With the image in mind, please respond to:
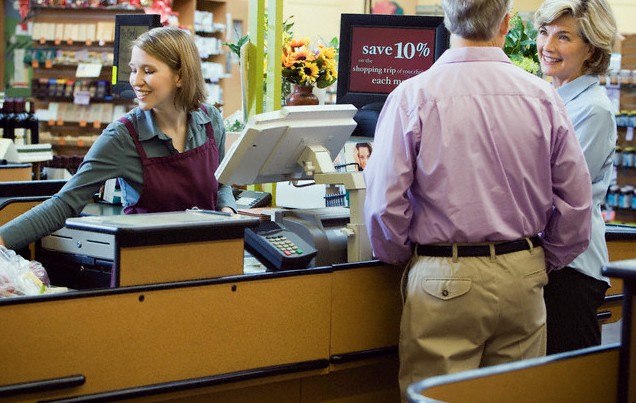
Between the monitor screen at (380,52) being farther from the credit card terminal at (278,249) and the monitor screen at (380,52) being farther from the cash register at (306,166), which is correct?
the credit card terminal at (278,249)

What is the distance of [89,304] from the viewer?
2449 mm

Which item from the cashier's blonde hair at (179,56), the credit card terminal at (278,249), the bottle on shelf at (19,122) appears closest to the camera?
the credit card terminal at (278,249)

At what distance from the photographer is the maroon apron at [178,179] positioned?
3.01 m

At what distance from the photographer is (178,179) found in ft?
10.1

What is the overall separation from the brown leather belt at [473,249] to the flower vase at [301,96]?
1.66 meters

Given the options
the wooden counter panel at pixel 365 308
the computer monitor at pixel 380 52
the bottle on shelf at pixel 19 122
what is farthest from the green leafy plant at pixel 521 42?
the bottle on shelf at pixel 19 122

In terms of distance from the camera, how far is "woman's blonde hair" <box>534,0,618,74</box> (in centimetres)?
312

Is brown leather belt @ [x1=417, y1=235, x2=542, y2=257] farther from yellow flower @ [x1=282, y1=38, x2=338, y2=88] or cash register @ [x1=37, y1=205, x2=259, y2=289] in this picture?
yellow flower @ [x1=282, y1=38, x2=338, y2=88]

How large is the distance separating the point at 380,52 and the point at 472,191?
1.59 m

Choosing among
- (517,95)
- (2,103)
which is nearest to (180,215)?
(517,95)

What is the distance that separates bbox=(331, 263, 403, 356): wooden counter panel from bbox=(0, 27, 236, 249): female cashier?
59cm

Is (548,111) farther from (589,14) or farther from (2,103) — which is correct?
(2,103)

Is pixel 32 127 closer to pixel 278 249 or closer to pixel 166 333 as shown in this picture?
pixel 278 249

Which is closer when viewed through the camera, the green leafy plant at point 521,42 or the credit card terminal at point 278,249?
the credit card terminal at point 278,249
